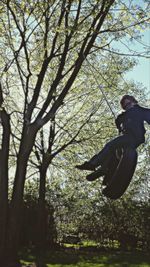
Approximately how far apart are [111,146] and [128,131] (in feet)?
1.04

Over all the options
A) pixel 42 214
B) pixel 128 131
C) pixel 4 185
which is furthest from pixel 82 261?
pixel 128 131

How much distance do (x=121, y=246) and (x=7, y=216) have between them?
36.3 ft

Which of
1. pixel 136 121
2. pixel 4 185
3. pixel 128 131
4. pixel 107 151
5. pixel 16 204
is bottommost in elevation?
pixel 107 151

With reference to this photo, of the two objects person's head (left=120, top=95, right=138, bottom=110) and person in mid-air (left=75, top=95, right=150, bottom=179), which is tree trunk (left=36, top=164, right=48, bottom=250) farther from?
person's head (left=120, top=95, right=138, bottom=110)

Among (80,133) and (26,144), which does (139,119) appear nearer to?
(26,144)

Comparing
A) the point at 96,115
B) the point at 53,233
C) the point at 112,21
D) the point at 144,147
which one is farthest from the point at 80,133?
the point at 112,21

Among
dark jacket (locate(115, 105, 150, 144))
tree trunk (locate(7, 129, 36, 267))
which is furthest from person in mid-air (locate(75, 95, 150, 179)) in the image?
tree trunk (locate(7, 129, 36, 267))

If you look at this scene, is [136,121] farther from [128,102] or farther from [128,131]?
[128,102]

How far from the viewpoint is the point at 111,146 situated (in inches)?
218

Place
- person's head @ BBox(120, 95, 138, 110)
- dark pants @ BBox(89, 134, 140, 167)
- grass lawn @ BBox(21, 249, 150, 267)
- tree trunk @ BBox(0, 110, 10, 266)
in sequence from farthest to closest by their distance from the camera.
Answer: grass lawn @ BBox(21, 249, 150, 267), tree trunk @ BBox(0, 110, 10, 266), person's head @ BBox(120, 95, 138, 110), dark pants @ BBox(89, 134, 140, 167)

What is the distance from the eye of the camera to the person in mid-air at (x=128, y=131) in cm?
546

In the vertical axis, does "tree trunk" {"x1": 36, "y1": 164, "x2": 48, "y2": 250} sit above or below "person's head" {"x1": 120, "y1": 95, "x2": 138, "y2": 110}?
above

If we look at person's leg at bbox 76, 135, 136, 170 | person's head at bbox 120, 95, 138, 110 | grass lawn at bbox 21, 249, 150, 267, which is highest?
person's head at bbox 120, 95, 138, 110

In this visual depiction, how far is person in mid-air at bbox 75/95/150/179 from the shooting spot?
5463mm
